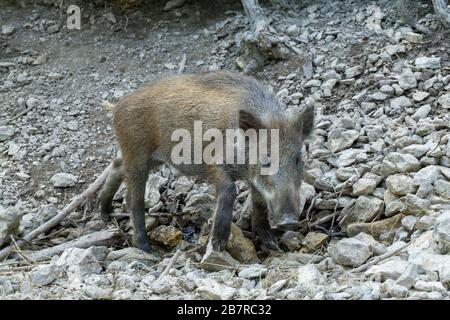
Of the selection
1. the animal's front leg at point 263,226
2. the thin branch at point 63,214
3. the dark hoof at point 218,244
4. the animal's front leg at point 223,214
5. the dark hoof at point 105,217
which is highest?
the animal's front leg at point 223,214

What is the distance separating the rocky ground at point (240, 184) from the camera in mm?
4875

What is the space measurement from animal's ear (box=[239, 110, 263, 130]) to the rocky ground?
2.83 feet

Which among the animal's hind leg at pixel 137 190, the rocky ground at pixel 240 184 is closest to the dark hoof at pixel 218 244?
the rocky ground at pixel 240 184

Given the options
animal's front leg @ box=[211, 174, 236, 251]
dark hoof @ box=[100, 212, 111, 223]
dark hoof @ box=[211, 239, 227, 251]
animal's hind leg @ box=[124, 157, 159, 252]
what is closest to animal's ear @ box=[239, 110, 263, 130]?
animal's front leg @ box=[211, 174, 236, 251]

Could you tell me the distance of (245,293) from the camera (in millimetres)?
4602

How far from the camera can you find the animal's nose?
5.09m

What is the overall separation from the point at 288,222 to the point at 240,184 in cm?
156

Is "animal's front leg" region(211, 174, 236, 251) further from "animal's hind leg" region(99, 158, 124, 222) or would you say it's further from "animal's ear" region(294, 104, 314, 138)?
"animal's hind leg" region(99, 158, 124, 222)

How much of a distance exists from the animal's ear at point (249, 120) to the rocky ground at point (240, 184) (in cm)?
86

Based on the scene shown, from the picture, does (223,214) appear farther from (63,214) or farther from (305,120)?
(63,214)

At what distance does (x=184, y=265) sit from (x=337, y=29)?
3.43 meters

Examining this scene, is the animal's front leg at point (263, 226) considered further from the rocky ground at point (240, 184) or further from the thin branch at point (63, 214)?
the thin branch at point (63, 214)

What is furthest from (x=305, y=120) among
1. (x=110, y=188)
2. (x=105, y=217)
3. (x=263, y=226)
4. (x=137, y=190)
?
(x=105, y=217)

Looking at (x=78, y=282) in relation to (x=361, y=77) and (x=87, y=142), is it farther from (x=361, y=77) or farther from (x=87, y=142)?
(x=361, y=77)
